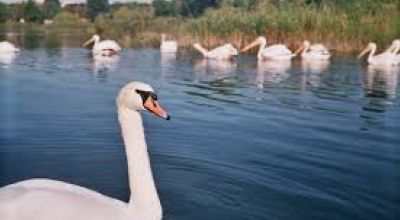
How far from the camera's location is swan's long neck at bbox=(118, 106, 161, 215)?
5090mm

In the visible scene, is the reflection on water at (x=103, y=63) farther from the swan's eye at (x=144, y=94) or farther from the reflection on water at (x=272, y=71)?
the swan's eye at (x=144, y=94)

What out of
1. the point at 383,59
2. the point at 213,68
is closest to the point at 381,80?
the point at 383,59

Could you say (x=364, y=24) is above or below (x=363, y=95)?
above

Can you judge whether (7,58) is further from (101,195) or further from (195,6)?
(195,6)

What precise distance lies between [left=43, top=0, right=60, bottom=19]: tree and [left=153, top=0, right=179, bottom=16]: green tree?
13.0 metres

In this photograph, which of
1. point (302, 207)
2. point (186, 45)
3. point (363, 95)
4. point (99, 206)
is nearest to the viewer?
point (99, 206)

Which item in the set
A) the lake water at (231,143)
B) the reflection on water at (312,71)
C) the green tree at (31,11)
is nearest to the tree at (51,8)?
the green tree at (31,11)

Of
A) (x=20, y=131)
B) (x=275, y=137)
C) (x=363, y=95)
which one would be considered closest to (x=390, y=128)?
(x=275, y=137)

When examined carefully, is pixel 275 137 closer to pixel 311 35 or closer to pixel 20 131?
pixel 20 131

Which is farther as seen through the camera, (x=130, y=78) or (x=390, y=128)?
(x=130, y=78)

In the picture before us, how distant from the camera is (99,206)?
15.5ft

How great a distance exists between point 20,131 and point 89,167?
2.62 m

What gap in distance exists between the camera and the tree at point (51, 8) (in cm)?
6544

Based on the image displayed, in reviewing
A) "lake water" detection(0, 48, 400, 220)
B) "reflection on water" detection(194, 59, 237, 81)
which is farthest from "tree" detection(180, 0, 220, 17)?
"lake water" detection(0, 48, 400, 220)
